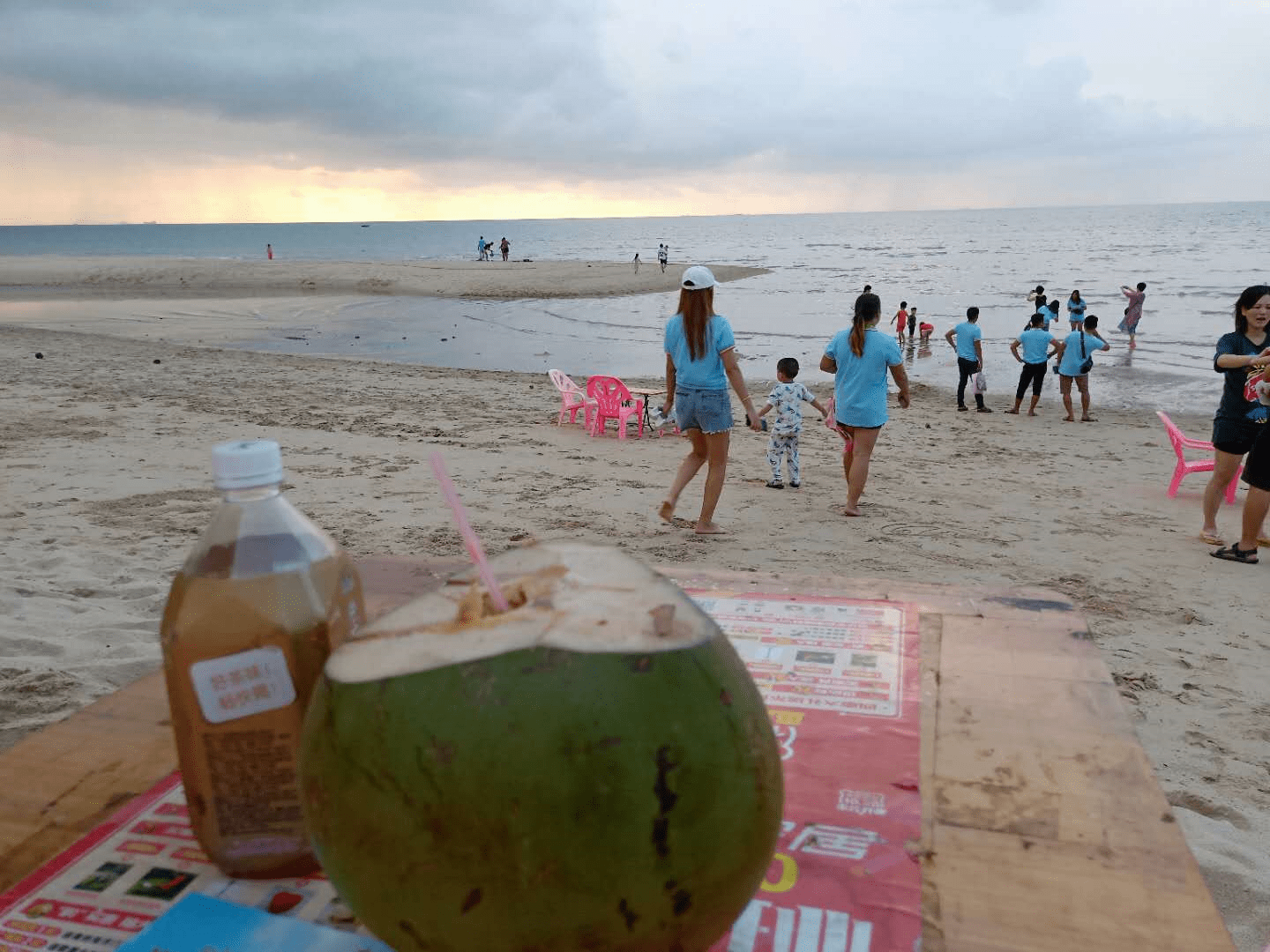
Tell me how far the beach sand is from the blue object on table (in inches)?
87.2

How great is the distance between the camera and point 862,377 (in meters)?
5.93

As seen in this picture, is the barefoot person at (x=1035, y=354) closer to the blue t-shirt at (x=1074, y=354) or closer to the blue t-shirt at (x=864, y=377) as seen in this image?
the blue t-shirt at (x=1074, y=354)

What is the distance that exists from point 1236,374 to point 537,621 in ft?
18.3

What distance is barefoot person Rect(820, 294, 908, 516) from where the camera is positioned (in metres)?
5.88

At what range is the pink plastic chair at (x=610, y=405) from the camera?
8.70 metres

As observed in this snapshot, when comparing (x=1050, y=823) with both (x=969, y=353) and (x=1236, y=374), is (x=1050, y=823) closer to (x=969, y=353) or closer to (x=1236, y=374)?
(x=1236, y=374)

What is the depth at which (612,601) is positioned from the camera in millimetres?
817

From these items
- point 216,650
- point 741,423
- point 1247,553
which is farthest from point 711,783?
point 741,423

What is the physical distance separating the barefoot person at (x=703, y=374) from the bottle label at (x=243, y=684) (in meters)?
4.22

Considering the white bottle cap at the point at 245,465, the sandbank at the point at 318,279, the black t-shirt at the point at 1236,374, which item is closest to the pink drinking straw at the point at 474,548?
the white bottle cap at the point at 245,465

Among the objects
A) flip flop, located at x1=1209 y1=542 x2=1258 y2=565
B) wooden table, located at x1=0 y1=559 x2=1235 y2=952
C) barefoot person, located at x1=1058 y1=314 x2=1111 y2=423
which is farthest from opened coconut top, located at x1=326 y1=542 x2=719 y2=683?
barefoot person, located at x1=1058 y1=314 x2=1111 y2=423

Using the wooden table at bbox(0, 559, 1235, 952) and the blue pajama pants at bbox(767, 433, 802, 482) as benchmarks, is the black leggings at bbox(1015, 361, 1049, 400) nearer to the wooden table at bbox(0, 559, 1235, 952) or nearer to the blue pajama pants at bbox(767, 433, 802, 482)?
the blue pajama pants at bbox(767, 433, 802, 482)

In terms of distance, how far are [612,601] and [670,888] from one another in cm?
25

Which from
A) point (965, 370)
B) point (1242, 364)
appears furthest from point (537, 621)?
point (965, 370)
